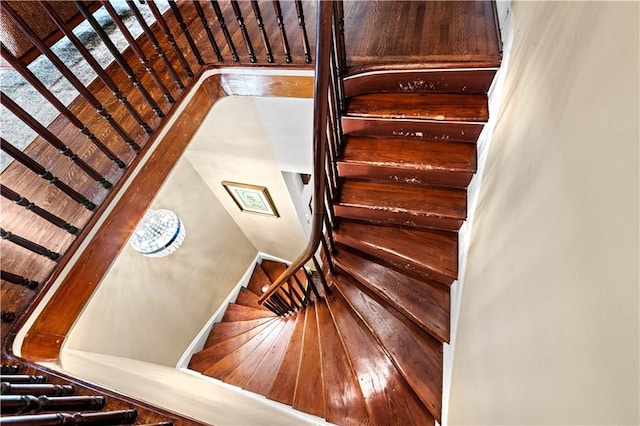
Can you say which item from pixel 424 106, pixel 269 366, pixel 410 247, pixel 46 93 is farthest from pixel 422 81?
pixel 269 366

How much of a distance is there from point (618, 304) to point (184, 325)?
12.3 feet

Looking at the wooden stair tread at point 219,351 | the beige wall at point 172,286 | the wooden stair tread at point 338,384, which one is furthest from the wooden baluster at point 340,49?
the wooden stair tread at point 219,351

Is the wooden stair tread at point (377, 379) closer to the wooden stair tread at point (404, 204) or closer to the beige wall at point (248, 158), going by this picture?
the wooden stair tread at point (404, 204)

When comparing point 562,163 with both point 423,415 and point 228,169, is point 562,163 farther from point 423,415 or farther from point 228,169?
point 228,169

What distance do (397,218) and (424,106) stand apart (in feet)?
2.20

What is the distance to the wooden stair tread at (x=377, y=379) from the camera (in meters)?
2.02

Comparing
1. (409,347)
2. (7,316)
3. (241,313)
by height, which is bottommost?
(7,316)

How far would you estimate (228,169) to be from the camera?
11.5 feet

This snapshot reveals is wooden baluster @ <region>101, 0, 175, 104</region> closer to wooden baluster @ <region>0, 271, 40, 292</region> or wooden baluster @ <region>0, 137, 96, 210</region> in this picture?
wooden baluster @ <region>0, 137, 96, 210</region>

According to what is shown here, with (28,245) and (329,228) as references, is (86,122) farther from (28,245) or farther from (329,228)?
(329,228)

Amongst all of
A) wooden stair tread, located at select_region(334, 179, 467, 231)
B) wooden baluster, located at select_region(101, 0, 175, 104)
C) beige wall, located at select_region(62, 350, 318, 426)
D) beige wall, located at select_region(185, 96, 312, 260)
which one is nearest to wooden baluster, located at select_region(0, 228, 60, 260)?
beige wall, located at select_region(62, 350, 318, 426)

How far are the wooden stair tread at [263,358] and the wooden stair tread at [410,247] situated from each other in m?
1.29

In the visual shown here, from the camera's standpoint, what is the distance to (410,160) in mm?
1978

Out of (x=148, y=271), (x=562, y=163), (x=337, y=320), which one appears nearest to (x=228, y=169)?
(x=148, y=271)
